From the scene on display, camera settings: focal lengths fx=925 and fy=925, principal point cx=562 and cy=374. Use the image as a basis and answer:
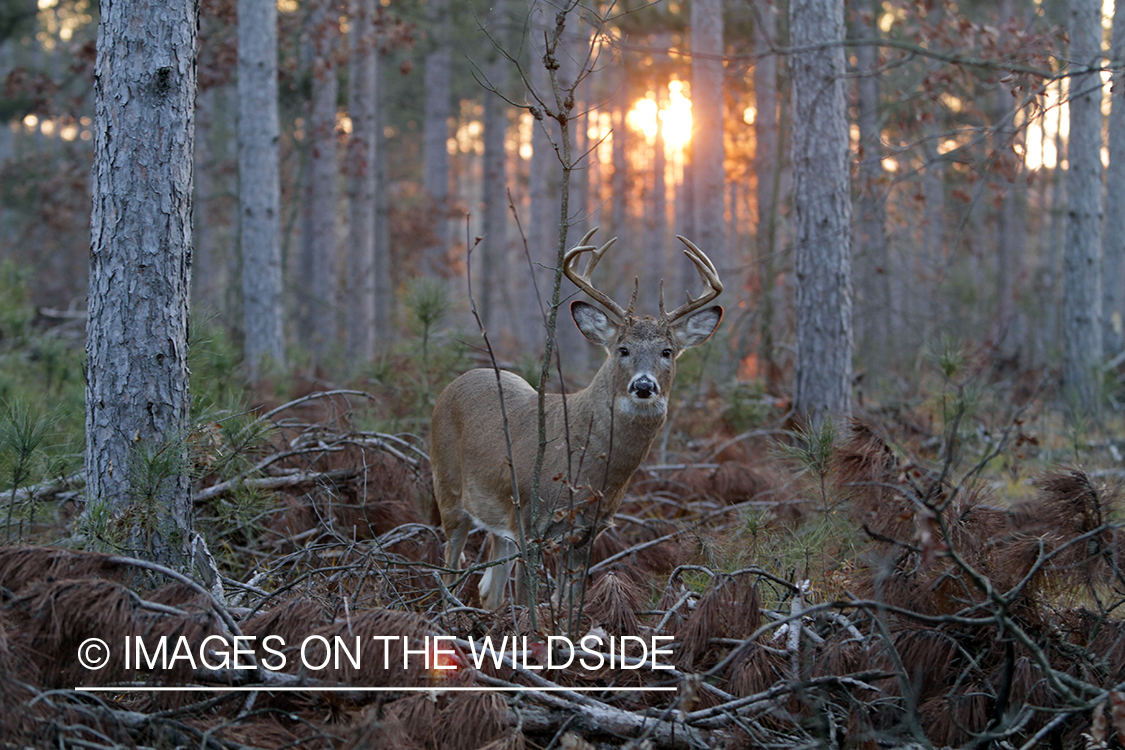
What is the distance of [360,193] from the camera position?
48.4ft

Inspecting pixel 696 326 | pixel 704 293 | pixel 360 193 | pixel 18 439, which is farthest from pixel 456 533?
pixel 360 193

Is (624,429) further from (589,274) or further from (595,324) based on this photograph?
(589,274)

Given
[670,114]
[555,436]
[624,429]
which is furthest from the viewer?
[670,114]

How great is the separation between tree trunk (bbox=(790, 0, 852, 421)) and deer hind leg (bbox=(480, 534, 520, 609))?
2.80 m

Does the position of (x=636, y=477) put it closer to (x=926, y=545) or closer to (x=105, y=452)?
(x=105, y=452)

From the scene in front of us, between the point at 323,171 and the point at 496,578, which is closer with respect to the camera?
the point at 496,578

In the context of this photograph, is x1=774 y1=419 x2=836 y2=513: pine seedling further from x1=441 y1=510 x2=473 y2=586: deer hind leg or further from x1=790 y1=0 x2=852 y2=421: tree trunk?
x1=790 y1=0 x2=852 y2=421: tree trunk

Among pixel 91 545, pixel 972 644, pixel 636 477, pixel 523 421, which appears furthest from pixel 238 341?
pixel 972 644

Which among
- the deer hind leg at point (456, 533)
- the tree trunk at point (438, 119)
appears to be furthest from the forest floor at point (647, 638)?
the tree trunk at point (438, 119)

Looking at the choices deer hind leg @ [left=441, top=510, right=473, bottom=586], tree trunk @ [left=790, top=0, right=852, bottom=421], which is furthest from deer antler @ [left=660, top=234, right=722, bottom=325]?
tree trunk @ [left=790, top=0, right=852, bottom=421]

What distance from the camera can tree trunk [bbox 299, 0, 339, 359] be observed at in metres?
13.7

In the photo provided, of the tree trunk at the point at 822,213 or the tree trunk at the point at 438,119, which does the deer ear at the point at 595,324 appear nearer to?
the tree trunk at the point at 822,213

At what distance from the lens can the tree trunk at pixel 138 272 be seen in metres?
3.88

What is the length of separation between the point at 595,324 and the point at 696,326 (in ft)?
1.93
